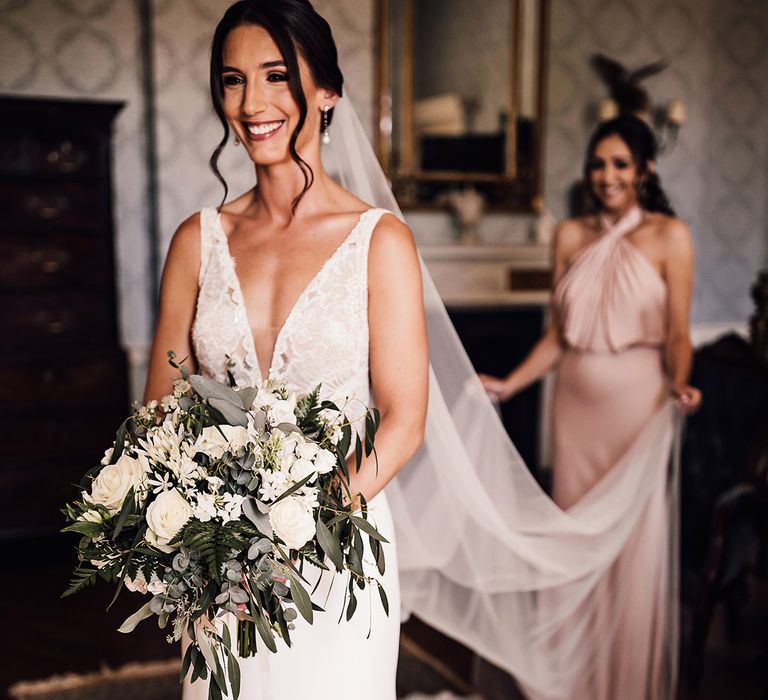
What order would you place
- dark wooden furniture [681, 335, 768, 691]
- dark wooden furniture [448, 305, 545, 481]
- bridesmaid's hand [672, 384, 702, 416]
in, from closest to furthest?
bridesmaid's hand [672, 384, 702, 416] → dark wooden furniture [681, 335, 768, 691] → dark wooden furniture [448, 305, 545, 481]

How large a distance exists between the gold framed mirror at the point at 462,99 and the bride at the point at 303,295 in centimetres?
345

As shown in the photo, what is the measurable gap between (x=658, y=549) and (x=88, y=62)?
377 cm

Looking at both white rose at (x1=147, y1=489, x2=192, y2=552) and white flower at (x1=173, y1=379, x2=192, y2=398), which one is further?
white flower at (x1=173, y1=379, x2=192, y2=398)

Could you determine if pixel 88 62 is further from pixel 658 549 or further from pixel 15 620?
pixel 658 549

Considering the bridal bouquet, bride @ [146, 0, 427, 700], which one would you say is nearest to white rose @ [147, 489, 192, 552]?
the bridal bouquet

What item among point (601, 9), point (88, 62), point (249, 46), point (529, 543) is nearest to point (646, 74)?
point (601, 9)

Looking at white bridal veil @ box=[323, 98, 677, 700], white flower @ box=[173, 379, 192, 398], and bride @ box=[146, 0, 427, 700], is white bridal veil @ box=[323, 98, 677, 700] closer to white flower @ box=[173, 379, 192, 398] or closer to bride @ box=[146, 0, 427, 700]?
bride @ box=[146, 0, 427, 700]

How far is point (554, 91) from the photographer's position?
18.2ft

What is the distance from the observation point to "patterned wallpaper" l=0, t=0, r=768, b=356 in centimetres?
442

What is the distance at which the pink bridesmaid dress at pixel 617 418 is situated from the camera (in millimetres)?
2562

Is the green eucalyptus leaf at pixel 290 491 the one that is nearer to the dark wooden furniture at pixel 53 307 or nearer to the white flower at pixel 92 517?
the white flower at pixel 92 517

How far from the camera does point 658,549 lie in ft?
8.46

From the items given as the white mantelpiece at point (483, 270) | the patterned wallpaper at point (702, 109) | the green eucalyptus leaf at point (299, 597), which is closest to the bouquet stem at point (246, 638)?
the green eucalyptus leaf at point (299, 597)

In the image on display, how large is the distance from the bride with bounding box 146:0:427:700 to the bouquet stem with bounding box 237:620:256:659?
195mm
